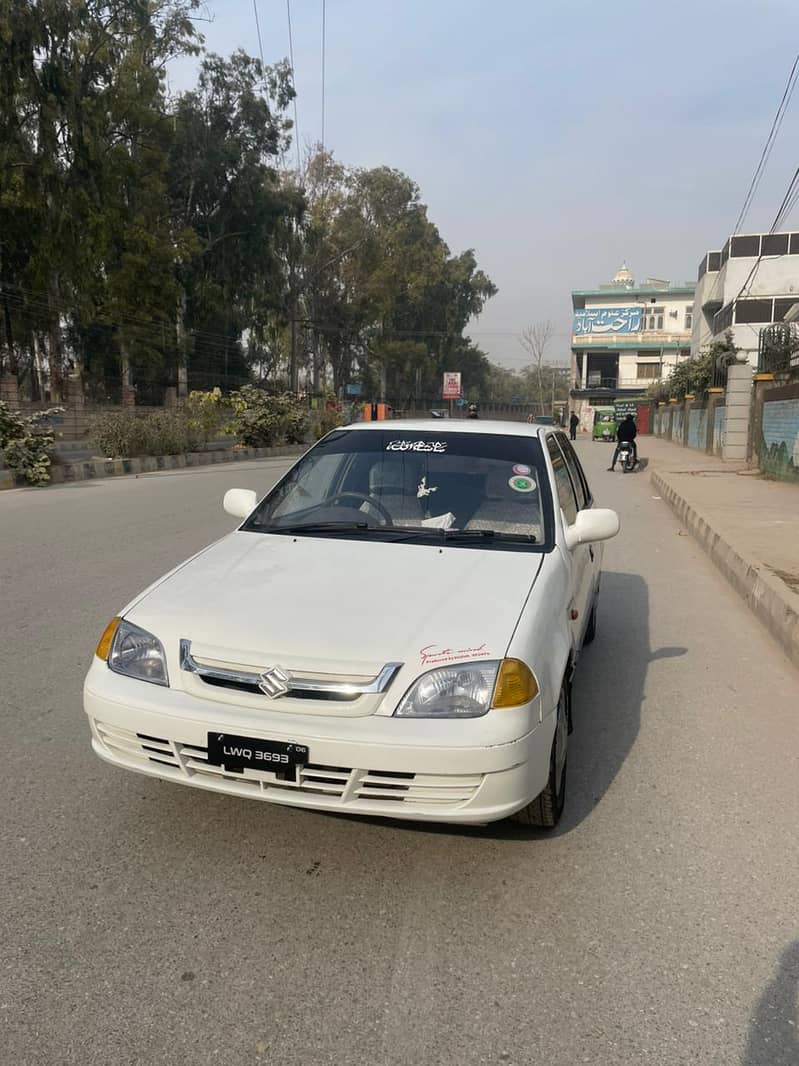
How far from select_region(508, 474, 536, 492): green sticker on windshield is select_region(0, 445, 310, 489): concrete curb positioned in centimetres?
1399

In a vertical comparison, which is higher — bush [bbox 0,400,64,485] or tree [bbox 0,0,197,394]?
tree [bbox 0,0,197,394]

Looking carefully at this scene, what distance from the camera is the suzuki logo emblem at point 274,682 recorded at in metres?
2.54

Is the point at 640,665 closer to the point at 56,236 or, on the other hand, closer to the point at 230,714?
the point at 230,714

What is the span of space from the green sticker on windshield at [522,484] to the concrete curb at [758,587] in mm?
2716

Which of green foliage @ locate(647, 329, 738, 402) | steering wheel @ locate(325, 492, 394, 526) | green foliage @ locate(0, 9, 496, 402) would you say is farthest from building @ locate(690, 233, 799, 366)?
steering wheel @ locate(325, 492, 394, 526)

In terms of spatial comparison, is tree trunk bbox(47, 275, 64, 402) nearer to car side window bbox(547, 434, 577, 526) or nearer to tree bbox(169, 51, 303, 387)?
tree bbox(169, 51, 303, 387)

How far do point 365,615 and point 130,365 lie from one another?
38484 mm

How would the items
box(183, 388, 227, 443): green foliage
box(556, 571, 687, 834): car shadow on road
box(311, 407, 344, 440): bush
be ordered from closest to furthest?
box(556, 571, 687, 834): car shadow on road, box(183, 388, 227, 443): green foliage, box(311, 407, 344, 440): bush

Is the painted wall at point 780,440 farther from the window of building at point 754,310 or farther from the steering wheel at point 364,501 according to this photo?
the window of building at point 754,310

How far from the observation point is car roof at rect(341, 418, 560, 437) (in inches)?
169

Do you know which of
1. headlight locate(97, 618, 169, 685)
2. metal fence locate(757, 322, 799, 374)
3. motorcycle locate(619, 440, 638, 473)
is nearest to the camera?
headlight locate(97, 618, 169, 685)

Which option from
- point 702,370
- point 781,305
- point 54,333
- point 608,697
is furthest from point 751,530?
point 781,305

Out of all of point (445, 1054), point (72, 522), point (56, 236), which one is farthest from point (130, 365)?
point (445, 1054)

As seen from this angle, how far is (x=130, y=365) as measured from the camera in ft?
125
